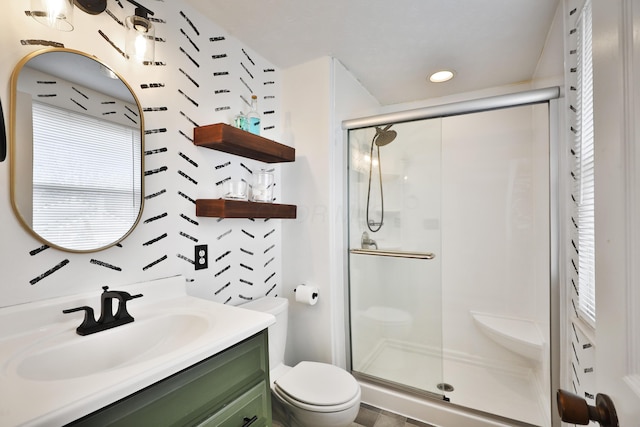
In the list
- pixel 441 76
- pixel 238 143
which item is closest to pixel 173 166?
pixel 238 143

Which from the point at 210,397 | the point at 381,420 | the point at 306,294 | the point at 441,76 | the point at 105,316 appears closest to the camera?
the point at 210,397

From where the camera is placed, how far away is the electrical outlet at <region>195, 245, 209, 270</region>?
4.98 ft

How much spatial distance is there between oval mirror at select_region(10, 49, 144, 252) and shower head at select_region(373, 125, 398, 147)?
1.44 metres

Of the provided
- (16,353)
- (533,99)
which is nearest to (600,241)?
(533,99)

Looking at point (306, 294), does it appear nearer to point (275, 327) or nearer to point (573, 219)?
point (275, 327)

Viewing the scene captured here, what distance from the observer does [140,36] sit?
123 centimetres

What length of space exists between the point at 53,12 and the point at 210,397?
1372 millimetres

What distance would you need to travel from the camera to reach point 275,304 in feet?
5.80

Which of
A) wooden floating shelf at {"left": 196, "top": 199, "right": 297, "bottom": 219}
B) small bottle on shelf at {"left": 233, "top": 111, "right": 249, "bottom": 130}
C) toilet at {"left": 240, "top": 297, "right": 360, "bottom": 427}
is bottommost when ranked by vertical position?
toilet at {"left": 240, "top": 297, "right": 360, "bottom": 427}

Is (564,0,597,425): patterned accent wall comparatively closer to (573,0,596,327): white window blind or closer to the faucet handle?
(573,0,596,327): white window blind

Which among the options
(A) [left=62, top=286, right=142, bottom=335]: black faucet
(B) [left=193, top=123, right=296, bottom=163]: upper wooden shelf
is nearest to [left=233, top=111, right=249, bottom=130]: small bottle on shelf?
(B) [left=193, top=123, right=296, bottom=163]: upper wooden shelf

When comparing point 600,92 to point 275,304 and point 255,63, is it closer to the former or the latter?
point 275,304

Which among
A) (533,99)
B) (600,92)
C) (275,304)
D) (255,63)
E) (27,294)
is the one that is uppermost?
(255,63)

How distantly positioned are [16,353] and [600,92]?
1.50 meters
